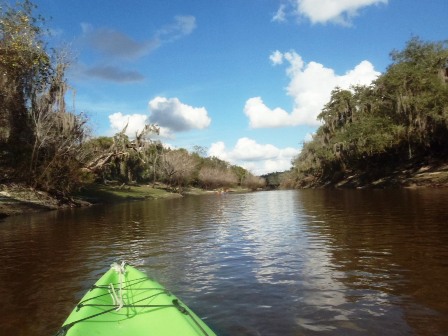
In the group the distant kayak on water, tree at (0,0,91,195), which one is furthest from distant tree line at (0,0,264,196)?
the distant kayak on water

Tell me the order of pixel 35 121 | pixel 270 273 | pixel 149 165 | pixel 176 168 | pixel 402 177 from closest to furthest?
pixel 270 273 < pixel 35 121 < pixel 402 177 < pixel 176 168 < pixel 149 165

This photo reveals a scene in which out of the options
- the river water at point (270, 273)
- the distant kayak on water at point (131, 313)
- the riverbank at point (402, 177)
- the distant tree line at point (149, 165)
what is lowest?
the river water at point (270, 273)

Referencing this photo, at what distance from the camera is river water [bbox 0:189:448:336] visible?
631 centimetres

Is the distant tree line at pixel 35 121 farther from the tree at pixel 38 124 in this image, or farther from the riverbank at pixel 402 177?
the riverbank at pixel 402 177

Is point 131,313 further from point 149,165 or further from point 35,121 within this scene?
point 149,165

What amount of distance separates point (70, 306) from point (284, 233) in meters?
9.69

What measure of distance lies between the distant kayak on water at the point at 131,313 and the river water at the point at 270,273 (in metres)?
1.08

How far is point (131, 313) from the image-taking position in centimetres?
550

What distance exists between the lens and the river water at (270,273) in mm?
6312

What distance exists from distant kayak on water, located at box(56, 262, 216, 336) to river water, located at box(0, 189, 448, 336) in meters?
1.08

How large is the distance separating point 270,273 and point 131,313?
4613mm

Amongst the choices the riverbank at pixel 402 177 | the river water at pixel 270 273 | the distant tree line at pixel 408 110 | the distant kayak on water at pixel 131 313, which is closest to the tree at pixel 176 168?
the riverbank at pixel 402 177

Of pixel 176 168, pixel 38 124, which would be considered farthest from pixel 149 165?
pixel 38 124

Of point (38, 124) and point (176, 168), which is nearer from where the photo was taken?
point (38, 124)
